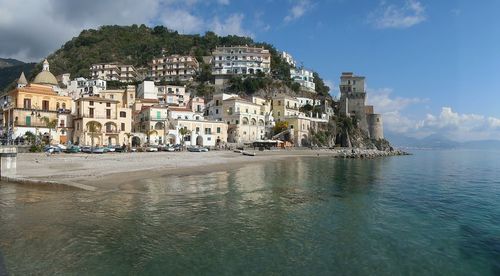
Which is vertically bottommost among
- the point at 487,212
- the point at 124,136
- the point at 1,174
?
the point at 487,212

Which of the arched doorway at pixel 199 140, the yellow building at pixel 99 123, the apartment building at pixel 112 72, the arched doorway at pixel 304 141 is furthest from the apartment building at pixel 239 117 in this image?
the apartment building at pixel 112 72

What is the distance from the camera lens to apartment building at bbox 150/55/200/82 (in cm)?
11344

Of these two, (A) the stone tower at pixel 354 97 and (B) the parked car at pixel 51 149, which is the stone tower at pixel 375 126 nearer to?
(A) the stone tower at pixel 354 97

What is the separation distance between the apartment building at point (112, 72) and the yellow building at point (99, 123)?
5536 centimetres

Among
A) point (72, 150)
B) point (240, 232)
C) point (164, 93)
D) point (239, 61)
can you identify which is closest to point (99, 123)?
point (72, 150)

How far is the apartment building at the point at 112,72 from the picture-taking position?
11206 centimetres

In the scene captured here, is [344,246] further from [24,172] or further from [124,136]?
[124,136]

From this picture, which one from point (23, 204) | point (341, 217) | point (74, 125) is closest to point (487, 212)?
point (341, 217)

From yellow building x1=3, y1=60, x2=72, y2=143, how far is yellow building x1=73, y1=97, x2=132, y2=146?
2179 mm

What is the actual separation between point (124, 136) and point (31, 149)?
18093 mm

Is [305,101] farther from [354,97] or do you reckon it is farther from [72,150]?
[72,150]

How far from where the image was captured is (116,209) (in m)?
17.7

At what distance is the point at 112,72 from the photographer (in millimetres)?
112312

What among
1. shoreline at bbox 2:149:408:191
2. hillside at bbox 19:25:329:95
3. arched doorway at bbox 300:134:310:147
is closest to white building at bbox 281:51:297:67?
hillside at bbox 19:25:329:95
